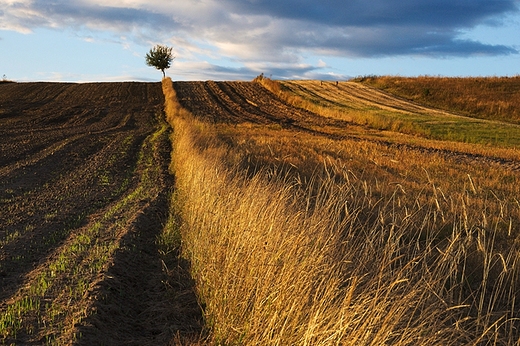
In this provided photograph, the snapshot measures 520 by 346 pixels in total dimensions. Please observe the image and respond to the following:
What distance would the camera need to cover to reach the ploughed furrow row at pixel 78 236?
4.58 metres

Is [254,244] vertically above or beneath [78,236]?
above

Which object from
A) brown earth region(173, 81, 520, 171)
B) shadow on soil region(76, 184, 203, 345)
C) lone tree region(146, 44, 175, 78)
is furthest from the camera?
lone tree region(146, 44, 175, 78)

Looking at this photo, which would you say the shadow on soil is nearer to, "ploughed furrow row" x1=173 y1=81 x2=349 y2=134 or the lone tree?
"ploughed furrow row" x1=173 y1=81 x2=349 y2=134

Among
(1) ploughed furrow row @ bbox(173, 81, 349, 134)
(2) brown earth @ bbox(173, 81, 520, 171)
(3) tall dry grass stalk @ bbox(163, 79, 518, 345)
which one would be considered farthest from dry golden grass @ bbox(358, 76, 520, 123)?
(3) tall dry grass stalk @ bbox(163, 79, 518, 345)

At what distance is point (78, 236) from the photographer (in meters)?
7.30

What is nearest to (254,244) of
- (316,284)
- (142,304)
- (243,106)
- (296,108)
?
(316,284)

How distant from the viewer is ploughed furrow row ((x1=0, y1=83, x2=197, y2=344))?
4.58 metres

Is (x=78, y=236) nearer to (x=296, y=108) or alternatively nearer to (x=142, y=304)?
(x=142, y=304)

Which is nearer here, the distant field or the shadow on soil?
the distant field

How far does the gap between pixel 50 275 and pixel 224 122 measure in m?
24.5

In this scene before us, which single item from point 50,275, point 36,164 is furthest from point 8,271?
point 36,164

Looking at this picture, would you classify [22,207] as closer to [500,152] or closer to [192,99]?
[500,152]

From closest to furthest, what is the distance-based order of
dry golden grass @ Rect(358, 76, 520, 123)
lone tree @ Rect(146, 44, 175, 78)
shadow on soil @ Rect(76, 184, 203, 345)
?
shadow on soil @ Rect(76, 184, 203, 345)
dry golden grass @ Rect(358, 76, 520, 123)
lone tree @ Rect(146, 44, 175, 78)

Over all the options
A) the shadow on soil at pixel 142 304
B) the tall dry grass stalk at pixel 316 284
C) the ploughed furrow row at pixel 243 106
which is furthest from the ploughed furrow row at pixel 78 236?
the ploughed furrow row at pixel 243 106
